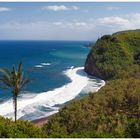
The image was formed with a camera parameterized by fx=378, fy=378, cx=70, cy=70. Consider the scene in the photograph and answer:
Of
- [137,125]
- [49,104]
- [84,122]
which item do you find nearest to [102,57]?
[49,104]

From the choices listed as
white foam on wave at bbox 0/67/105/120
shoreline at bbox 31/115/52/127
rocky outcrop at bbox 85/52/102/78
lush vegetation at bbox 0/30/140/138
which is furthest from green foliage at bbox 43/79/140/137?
rocky outcrop at bbox 85/52/102/78

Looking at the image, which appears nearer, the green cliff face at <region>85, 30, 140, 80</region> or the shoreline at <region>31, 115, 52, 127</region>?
the shoreline at <region>31, 115, 52, 127</region>

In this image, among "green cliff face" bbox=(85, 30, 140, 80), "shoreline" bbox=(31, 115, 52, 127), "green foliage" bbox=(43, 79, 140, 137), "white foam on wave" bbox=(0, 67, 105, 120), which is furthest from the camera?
"green cliff face" bbox=(85, 30, 140, 80)

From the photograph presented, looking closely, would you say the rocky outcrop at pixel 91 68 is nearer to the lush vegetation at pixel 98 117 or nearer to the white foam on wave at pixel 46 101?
the white foam on wave at pixel 46 101

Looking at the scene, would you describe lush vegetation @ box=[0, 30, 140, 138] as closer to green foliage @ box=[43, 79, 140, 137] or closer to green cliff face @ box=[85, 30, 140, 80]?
green foliage @ box=[43, 79, 140, 137]

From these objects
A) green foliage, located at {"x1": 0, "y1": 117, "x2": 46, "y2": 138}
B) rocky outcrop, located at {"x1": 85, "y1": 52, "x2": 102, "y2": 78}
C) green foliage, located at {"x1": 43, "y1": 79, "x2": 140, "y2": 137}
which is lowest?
rocky outcrop, located at {"x1": 85, "y1": 52, "x2": 102, "y2": 78}

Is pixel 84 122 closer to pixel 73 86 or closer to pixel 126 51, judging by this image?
pixel 73 86

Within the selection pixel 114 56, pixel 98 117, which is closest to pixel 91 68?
pixel 114 56
